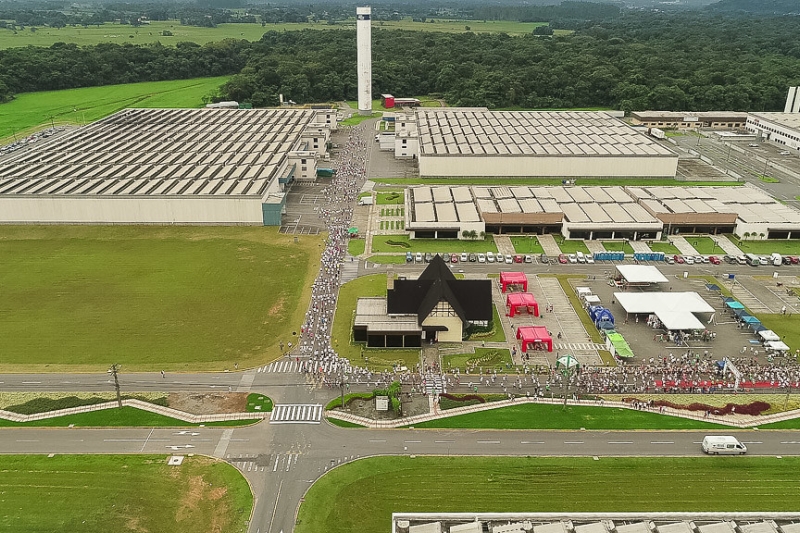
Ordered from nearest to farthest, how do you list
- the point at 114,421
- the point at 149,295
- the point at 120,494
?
1. the point at 120,494
2. the point at 114,421
3. the point at 149,295

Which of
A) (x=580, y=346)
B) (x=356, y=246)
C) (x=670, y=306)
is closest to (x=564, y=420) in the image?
(x=580, y=346)

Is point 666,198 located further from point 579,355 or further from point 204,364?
point 204,364

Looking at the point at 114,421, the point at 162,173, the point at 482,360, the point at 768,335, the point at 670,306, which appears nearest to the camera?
the point at 114,421

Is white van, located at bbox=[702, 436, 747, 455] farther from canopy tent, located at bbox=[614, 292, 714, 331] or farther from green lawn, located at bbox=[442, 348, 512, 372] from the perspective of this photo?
green lawn, located at bbox=[442, 348, 512, 372]

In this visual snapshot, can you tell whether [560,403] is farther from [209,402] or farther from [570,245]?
[570,245]

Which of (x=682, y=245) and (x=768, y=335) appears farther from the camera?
(x=682, y=245)

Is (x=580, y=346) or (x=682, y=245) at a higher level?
(x=682, y=245)
